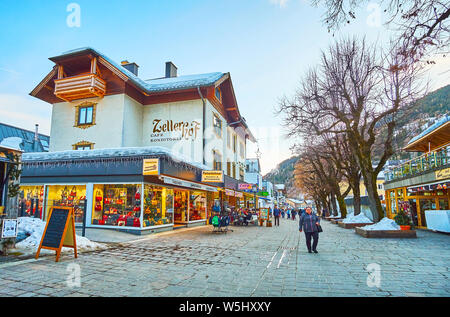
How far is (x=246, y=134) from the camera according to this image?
32688mm

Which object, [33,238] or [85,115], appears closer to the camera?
[33,238]

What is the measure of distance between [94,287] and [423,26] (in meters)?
7.69

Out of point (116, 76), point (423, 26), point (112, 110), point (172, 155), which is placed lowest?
point (172, 155)

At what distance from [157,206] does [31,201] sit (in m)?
6.70

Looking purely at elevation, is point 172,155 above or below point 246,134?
below

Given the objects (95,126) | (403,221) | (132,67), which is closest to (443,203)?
(403,221)

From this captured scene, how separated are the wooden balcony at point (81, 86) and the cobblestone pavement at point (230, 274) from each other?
12.4m

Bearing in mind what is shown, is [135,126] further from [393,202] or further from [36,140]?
[393,202]

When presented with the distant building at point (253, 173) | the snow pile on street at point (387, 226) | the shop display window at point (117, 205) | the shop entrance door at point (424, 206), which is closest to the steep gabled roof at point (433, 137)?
the shop entrance door at point (424, 206)

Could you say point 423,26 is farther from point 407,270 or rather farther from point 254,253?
point 254,253

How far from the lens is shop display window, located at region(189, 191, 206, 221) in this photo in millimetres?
19031

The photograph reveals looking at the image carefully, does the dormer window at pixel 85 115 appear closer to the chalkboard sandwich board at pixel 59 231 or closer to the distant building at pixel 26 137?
the distant building at pixel 26 137

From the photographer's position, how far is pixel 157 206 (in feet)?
47.8

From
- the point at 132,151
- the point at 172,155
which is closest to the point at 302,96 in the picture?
the point at 172,155
